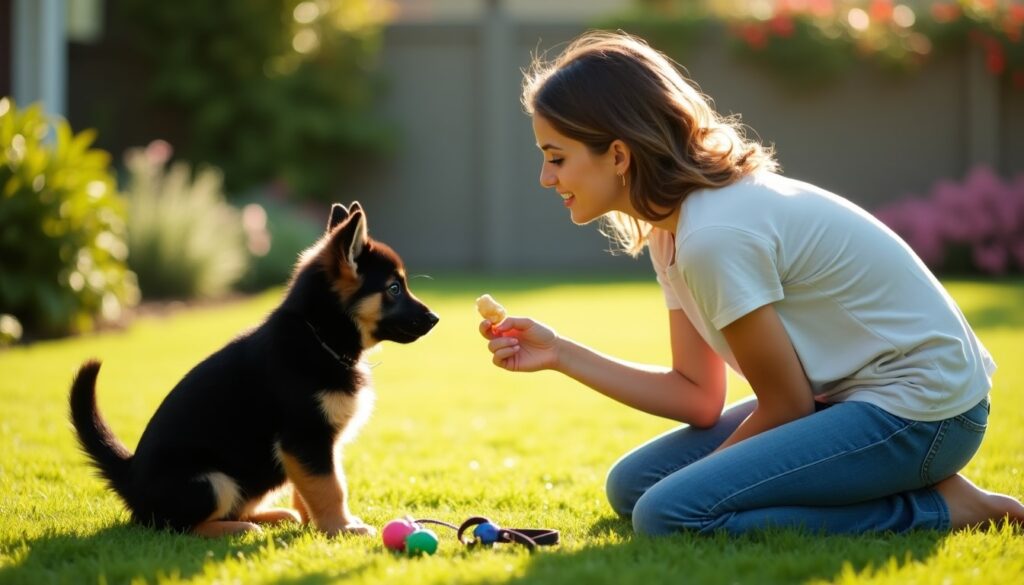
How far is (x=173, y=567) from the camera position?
119 inches

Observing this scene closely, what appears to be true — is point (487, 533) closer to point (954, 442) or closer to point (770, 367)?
point (770, 367)

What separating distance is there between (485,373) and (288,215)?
22.4ft

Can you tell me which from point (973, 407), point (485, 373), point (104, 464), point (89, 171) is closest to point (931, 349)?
point (973, 407)

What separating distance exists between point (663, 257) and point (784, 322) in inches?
23.7

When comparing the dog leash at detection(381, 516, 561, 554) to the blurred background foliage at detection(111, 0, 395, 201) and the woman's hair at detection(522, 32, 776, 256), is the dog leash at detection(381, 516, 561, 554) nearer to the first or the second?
the woman's hair at detection(522, 32, 776, 256)

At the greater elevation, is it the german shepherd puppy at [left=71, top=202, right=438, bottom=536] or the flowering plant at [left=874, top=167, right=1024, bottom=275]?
the german shepherd puppy at [left=71, top=202, right=438, bottom=536]

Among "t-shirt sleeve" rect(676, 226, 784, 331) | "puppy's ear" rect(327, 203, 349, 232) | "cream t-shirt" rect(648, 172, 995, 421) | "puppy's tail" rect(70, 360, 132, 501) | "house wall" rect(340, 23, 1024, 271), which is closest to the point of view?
"t-shirt sleeve" rect(676, 226, 784, 331)

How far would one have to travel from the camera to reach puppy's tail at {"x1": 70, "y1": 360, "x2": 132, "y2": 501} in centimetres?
362

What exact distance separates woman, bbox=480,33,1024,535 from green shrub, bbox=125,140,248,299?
28.4 ft

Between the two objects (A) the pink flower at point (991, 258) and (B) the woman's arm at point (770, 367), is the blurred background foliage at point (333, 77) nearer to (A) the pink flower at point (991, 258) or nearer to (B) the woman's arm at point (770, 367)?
(A) the pink flower at point (991, 258)

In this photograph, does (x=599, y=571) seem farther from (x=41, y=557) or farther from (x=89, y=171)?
(x=89, y=171)

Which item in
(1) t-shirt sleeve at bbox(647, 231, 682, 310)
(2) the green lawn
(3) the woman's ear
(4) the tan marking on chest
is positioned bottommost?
(2) the green lawn

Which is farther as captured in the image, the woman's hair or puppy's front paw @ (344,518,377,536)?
puppy's front paw @ (344,518,377,536)

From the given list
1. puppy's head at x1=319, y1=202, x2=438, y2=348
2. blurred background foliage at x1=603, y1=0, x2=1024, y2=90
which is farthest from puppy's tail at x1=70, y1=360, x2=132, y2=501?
blurred background foliage at x1=603, y1=0, x2=1024, y2=90
